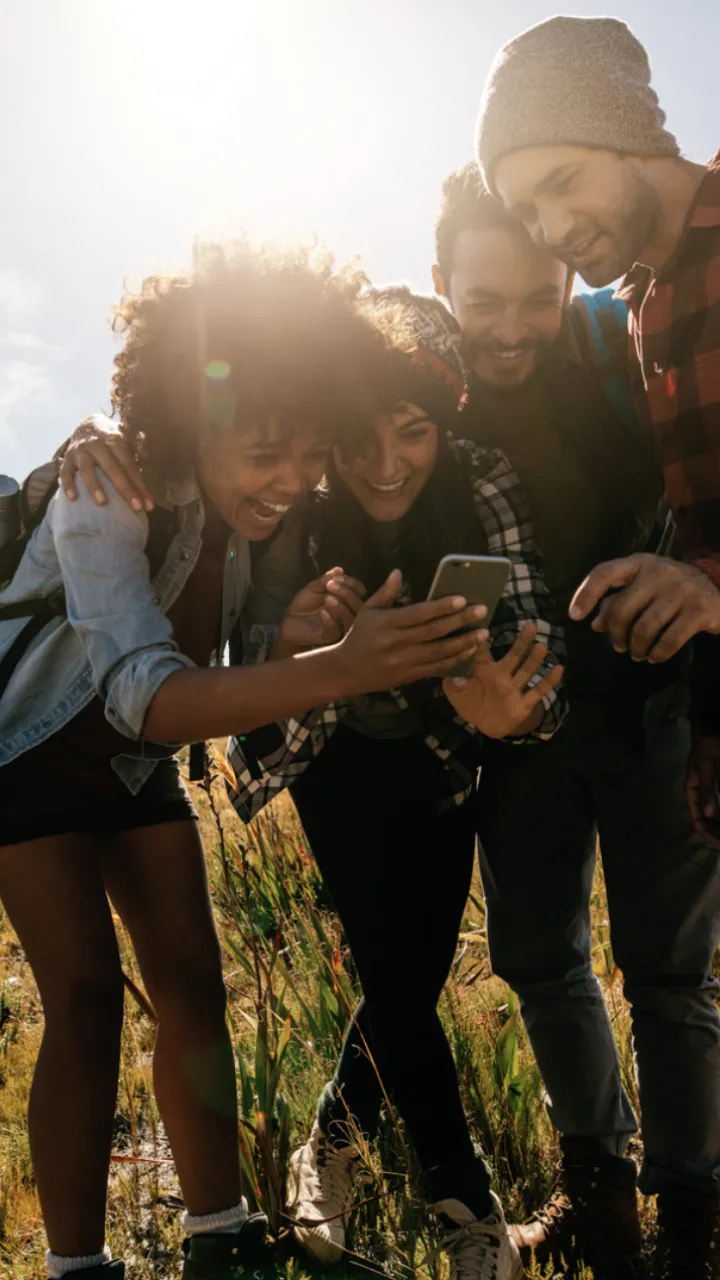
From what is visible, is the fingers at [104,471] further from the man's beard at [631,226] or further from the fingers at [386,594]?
the man's beard at [631,226]

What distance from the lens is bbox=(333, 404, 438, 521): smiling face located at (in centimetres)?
212

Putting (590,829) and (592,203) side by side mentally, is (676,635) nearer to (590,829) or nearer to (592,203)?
(590,829)

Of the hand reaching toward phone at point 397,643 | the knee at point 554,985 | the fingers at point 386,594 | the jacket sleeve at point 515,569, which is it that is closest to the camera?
the hand reaching toward phone at point 397,643

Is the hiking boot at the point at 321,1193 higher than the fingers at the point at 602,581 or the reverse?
the reverse

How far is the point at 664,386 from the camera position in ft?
6.23

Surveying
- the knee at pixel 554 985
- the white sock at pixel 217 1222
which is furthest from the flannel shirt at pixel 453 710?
the white sock at pixel 217 1222

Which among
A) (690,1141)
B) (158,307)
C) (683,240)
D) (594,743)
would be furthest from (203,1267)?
(683,240)

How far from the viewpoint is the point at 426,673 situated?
5.59ft

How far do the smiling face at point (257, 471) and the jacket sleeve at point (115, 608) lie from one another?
0.79 ft

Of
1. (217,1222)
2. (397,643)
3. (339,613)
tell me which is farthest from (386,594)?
(217,1222)

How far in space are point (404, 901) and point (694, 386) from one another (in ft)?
3.83

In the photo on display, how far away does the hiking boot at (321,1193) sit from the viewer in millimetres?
2105

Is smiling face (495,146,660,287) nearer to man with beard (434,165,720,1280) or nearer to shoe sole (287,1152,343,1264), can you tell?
man with beard (434,165,720,1280)

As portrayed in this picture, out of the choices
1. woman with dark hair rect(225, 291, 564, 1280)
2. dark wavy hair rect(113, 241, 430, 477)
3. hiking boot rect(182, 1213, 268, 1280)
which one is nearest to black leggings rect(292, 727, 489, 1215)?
woman with dark hair rect(225, 291, 564, 1280)
